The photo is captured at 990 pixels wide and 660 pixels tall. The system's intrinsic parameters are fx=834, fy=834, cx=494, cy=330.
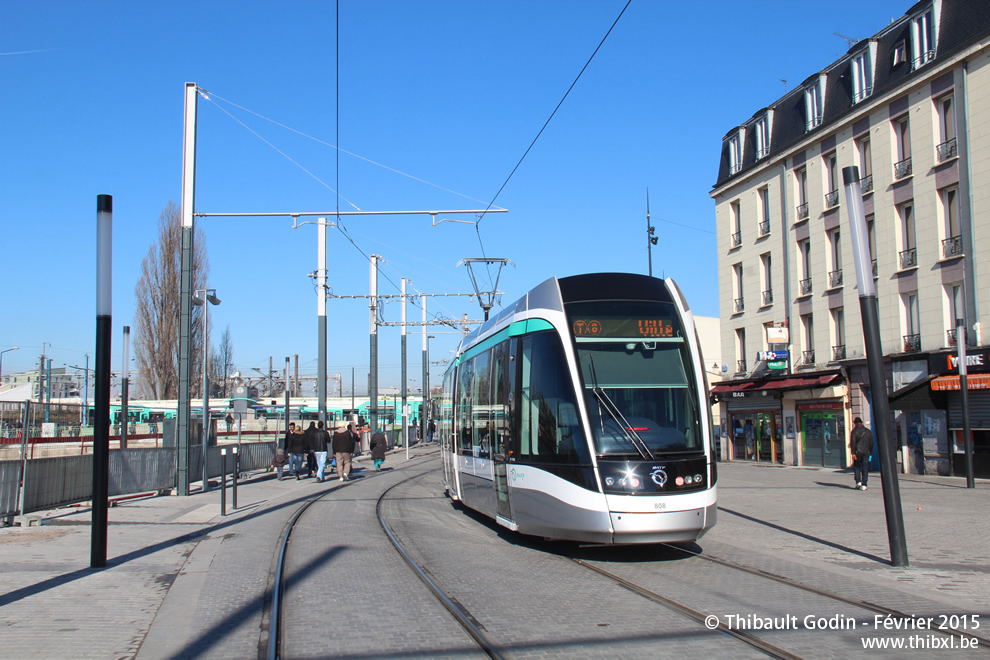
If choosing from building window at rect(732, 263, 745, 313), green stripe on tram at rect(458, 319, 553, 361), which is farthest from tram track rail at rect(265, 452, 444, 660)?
building window at rect(732, 263, 745, 313)

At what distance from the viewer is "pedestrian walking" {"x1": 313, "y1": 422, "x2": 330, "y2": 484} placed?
23.4 meters

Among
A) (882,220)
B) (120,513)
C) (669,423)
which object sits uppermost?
(882,220)

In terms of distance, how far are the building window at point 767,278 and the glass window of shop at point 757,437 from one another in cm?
450

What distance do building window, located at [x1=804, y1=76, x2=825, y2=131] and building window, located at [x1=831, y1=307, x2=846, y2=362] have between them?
685cm

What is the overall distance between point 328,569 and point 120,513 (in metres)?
8.09

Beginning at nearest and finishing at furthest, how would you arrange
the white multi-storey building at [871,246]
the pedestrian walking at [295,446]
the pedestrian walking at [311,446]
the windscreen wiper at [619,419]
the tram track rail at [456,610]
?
the tram track rail at [456,610], the windscreen wiper at [619,419], the white multi-storey building at [871,246], the pedestrian walking at [311,446], the pedestrian walking at [295,446]

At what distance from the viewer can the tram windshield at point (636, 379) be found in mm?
9047

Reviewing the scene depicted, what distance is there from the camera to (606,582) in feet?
27.0

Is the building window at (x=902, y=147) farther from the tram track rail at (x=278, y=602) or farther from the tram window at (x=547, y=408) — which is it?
the tram track rail at (x=278, y=602)

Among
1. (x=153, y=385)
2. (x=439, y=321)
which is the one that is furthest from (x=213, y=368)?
(x=439, y=321)

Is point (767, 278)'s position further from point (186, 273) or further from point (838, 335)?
point (186, 273)

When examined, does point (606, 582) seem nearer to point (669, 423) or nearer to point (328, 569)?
point (669, 423)

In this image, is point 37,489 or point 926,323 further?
point 926,323

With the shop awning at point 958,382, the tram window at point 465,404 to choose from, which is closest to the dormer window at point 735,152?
the shop awning at point 958,382
